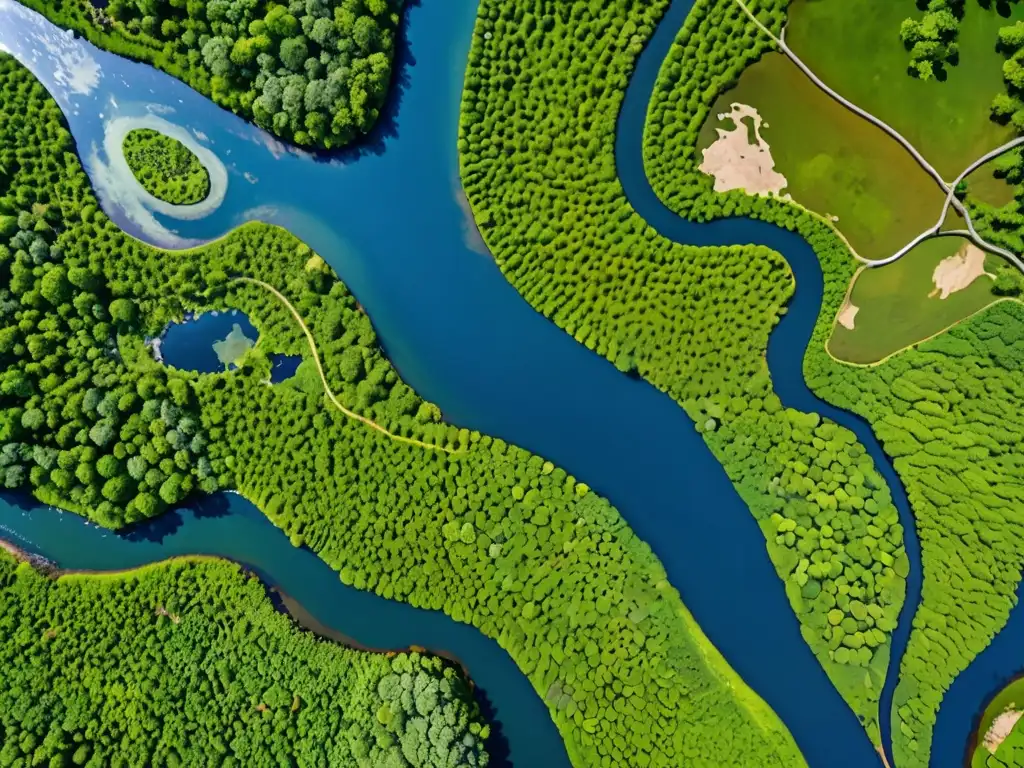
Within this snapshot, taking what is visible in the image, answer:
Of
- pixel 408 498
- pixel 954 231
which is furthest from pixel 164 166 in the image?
pixel 954 231

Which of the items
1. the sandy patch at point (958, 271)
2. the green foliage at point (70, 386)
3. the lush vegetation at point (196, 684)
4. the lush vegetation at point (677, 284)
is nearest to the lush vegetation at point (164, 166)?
the green foliage at point (70, 386)

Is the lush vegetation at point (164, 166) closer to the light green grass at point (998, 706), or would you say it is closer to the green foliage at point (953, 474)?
the green foliage at point (953, 474)

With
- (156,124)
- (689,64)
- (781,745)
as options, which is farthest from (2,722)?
(689,64)

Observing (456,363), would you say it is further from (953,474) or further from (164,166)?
(953,474)

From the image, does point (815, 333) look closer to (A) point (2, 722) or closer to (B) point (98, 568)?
(B) point (98, 568)

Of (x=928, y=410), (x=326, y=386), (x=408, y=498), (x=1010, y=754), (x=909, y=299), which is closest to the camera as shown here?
(x=1010, y=754)

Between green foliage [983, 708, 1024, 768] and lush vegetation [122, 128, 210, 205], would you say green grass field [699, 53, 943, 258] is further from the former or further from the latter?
lush vegetation [122, 128, 210, 205]

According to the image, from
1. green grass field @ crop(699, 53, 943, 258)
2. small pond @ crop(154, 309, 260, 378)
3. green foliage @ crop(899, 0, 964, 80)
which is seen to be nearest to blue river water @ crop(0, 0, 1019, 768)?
green grass field @ crop(699, 53, 943, 258)
